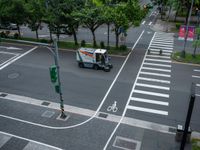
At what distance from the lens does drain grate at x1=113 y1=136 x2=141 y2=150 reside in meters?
15.7

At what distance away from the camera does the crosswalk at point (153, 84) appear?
2073 cm

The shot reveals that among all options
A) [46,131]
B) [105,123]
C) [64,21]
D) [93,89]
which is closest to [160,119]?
[105,123]

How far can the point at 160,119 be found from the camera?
1897cm

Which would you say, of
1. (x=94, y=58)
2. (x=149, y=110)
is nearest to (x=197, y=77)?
(x=149, y=110)

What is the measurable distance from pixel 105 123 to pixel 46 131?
15.9ft

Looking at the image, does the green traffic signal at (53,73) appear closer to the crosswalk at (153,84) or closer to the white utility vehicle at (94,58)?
the crosswalk at (153,84)

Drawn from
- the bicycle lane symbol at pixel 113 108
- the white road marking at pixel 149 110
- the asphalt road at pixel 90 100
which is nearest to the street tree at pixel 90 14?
the asphalt road at pixel 90 100

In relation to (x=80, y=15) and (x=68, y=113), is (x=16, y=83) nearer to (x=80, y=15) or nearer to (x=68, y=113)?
(x=68, y=113)

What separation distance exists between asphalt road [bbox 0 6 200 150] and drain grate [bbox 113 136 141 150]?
11.7 inches

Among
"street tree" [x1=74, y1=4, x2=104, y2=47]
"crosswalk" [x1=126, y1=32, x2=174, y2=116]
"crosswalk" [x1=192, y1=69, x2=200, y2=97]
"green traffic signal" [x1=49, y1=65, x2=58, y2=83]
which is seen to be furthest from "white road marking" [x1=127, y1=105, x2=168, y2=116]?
"street tree" [x1=74, y1=4, x2=104, y2=47]

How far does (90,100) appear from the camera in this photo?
21.7 m

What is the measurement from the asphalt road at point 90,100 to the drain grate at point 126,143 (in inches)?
11.7

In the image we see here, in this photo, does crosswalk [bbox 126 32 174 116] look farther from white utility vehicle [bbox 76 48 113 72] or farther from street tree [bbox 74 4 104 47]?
street tree [bbox 74 4 104 47]

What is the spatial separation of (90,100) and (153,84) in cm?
779
